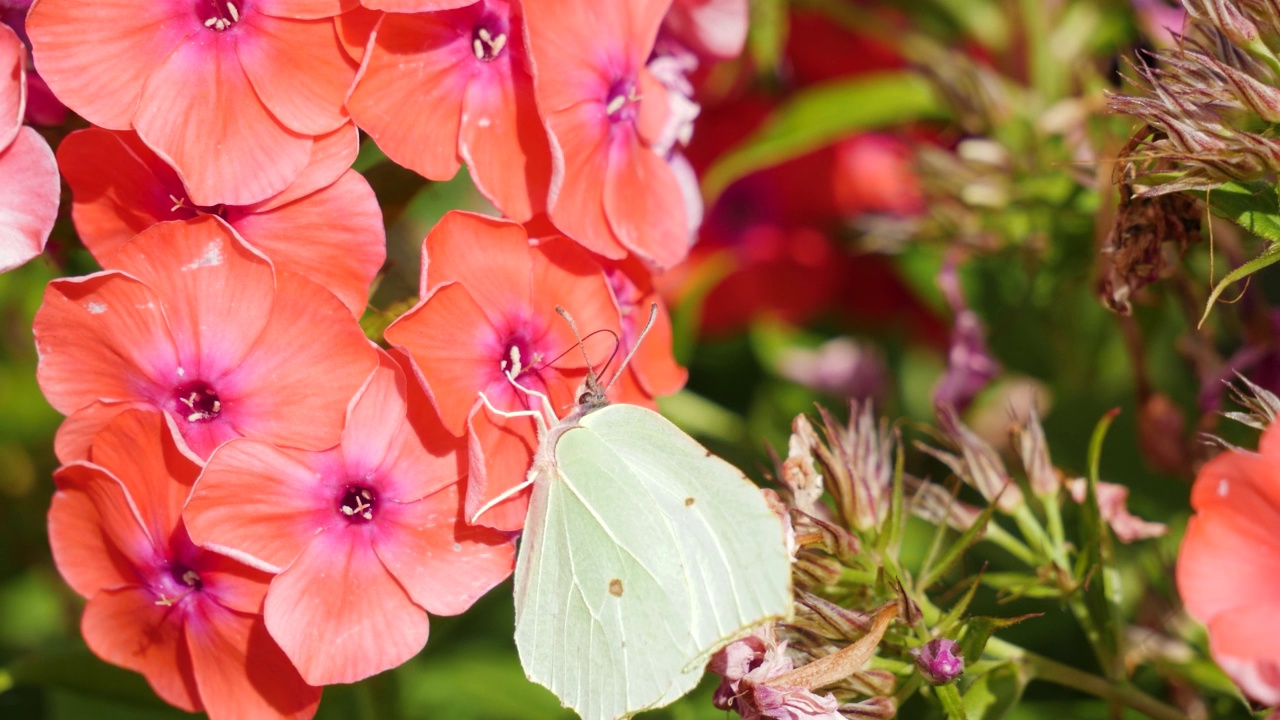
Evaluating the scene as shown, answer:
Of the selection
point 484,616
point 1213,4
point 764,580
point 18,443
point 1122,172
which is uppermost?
point 1213,4

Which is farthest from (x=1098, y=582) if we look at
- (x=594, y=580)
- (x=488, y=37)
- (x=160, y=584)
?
(x=160, y=584)

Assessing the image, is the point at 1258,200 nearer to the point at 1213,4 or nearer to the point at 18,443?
the point at 1213,4

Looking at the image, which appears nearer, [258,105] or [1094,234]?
[258,105]

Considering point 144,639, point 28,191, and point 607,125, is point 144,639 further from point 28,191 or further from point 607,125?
point 607,125

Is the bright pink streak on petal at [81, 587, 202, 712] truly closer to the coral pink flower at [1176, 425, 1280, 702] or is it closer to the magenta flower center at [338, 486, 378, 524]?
the magenta flower center at [338, 486, 378, 524]

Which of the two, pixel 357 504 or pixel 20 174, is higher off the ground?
pixel 20 174

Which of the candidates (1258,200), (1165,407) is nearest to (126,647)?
(1258,200)
